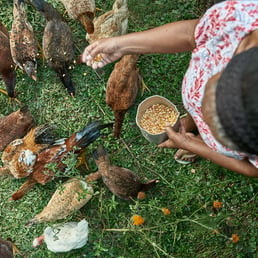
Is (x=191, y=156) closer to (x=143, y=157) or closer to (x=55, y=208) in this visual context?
(x=143, y=157)

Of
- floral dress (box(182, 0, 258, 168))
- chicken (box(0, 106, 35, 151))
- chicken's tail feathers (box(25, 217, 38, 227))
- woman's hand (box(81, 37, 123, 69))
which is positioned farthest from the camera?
chicken (box(0, 106, 35, 151))

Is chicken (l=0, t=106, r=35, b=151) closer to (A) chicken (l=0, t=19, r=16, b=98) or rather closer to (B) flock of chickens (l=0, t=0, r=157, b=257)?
(B) flock of chickens (l=0, t=0, r=157, b=257)

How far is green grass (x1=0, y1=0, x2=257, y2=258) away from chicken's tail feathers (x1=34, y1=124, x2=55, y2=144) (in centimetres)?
10

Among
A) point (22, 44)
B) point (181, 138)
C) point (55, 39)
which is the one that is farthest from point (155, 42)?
point (22, 44)

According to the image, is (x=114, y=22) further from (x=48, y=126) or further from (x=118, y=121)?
(x=48, y=126)

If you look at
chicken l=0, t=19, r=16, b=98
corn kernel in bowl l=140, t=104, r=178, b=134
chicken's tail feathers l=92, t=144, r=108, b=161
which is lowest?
chicken's tail feathers l=92, t=144, r=108, b=161

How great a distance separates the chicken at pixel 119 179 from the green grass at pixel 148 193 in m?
0.13

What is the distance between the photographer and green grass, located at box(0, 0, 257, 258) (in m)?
3.40

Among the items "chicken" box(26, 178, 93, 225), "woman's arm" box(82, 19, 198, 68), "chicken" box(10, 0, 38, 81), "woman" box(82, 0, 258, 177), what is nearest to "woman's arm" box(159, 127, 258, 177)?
"woman" box(82, 0, 258, 177)

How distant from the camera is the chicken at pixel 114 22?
346cm

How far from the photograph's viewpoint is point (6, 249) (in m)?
3.51

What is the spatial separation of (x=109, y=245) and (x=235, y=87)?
99.7 inches

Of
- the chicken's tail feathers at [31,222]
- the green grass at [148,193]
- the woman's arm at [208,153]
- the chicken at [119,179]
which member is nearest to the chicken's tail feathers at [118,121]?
the green grass at [148,193]

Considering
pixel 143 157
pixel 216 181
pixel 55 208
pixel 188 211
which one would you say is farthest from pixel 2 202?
pixel 216 181
